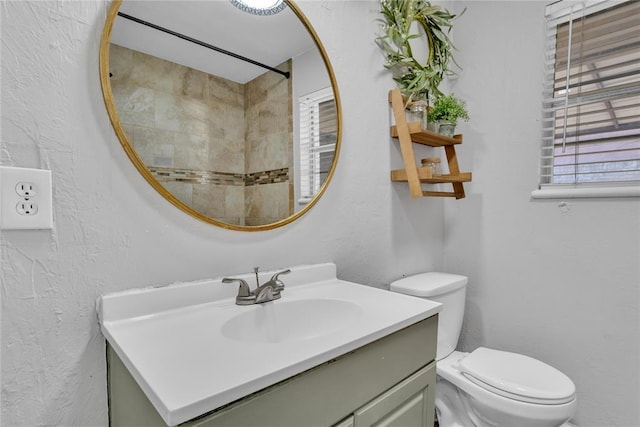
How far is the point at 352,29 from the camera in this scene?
1.27 meters

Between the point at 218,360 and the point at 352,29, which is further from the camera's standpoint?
the point at 352,29

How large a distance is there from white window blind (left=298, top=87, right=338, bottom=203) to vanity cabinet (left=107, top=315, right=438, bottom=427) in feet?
1.87

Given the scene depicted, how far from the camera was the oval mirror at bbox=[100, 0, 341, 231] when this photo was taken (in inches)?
30.6

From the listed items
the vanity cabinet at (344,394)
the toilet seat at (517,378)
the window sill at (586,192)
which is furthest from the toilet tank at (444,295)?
the window sill at (586,192)

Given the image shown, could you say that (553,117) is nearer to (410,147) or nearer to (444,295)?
(410,147)

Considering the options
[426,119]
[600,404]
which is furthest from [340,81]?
[600,404]

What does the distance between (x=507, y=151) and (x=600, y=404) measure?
1178 millimetres

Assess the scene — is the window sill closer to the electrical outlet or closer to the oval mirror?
the oval mirror

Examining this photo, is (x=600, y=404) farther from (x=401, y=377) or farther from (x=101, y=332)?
(x=101, y=332)

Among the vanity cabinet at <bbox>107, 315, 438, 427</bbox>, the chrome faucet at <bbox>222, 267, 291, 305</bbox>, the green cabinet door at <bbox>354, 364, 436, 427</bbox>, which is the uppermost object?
the chrome faucet at <bbox>222, 267, 291, 305</bbox>

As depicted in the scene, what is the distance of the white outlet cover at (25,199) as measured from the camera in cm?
61

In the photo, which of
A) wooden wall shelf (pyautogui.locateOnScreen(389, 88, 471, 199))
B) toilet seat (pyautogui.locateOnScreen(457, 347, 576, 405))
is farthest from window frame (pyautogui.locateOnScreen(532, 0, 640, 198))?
toilet seat (pyautogui.locateOnScreen(457, 347, 576, 405))

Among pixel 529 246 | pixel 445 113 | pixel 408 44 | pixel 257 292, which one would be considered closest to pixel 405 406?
pixel 257 292

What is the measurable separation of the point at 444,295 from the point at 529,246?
20.7 inches
